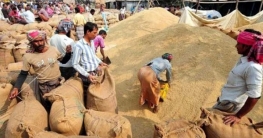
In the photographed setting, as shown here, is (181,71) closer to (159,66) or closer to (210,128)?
(159,66)

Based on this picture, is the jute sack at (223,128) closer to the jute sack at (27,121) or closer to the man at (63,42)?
the jute sack at (27,121)

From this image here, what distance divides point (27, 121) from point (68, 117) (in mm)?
444

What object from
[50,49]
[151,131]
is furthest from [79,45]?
[151,131]

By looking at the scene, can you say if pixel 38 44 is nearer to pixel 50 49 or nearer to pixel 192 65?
pixel 50 49

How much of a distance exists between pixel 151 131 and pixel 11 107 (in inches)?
81.5

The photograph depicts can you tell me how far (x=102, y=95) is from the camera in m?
3.13

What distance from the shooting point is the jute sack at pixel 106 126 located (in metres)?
2.43

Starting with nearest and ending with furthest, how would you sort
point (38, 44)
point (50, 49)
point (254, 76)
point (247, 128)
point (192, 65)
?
1. point (254, 76)
2. point (247, 128)
3. point (38, 44)
4. point (50, 49)
5. point (192, 65)

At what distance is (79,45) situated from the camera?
3.10 meters

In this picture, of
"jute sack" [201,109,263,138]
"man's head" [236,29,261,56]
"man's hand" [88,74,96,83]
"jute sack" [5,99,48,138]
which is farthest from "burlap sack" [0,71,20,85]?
"man's head" [236,29,261,56]

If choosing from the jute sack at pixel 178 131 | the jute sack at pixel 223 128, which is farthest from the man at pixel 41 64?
the jute sack at pixel 223 128

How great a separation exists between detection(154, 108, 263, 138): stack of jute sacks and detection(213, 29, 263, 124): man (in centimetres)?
7

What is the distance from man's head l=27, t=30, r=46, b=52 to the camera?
2894 mm

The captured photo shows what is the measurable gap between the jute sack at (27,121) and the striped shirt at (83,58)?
68cm
